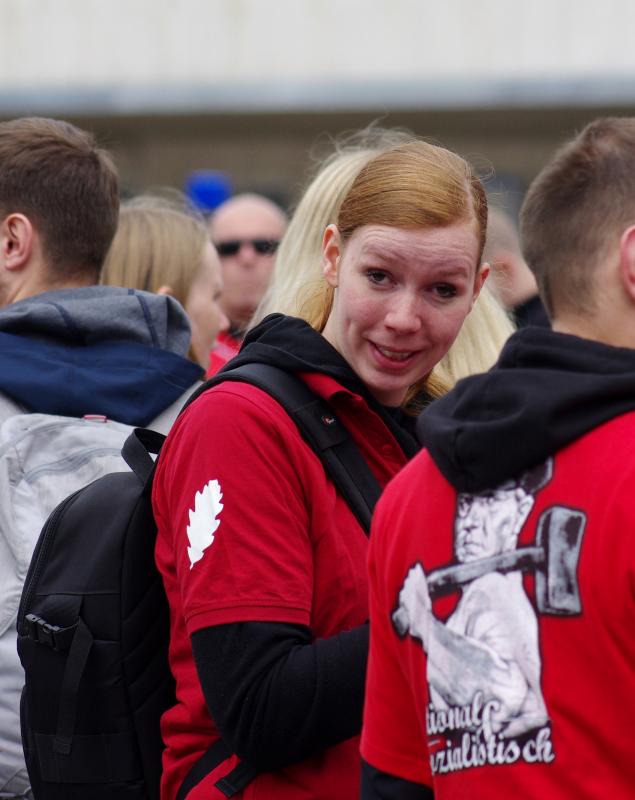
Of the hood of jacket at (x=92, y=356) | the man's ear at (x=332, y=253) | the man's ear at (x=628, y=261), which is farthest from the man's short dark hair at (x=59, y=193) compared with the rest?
the man's ear at (x=628, y=261)

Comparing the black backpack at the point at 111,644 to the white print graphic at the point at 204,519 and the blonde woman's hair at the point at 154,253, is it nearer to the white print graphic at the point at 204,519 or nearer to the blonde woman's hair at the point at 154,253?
the white print graphic at the point at 204,519

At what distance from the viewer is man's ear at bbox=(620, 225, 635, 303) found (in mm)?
1826

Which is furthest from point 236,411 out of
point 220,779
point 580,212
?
point 580,212

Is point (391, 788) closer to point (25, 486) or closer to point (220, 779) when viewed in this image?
point (220, 779)

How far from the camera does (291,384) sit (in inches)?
99.5

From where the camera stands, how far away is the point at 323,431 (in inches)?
98.0

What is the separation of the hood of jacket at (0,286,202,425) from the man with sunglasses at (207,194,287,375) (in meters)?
3.09

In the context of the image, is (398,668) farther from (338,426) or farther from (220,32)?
(220,32)

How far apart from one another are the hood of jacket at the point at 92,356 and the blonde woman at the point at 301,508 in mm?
660

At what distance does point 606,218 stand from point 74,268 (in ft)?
6.28

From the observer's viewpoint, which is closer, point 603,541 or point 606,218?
point 603,541

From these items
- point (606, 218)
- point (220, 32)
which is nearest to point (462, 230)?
point (606, 218)

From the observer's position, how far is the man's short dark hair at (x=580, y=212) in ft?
6.19

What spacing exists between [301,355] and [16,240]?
1.19m
